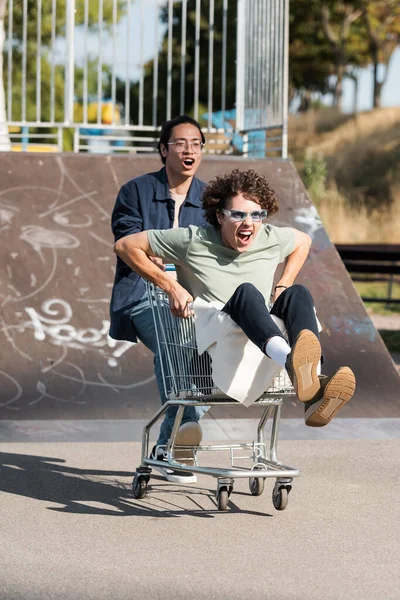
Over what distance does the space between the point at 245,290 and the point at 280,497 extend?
1107mm

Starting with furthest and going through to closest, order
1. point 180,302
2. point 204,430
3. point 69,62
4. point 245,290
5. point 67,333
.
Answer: point 69,62 < point 67,333 < point 204,430 < point 180,302 < point 245,290

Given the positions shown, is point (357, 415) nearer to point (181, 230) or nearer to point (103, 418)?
point (103, 418)

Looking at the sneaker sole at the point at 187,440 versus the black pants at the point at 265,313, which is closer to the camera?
the black pants at the point at 265,313

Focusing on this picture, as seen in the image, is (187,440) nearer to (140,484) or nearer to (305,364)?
(140,484)

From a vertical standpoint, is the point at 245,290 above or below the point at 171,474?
above

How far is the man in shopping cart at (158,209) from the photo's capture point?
6.81m

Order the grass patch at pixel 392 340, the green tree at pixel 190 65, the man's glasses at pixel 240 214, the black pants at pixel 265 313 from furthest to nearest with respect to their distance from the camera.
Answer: the green tree at pixel 190 65, the grass patch at pixel 392 340, the man's glasses at pixel 240 214, the black pants at pixel 265 313

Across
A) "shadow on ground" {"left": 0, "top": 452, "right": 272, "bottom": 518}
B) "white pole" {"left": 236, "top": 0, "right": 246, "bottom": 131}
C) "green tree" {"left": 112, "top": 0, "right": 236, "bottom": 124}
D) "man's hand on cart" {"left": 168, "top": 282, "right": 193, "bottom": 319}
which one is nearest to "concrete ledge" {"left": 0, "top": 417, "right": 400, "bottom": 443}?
"shadow on ground" {"left": 0, "top": 452, "right": 272, "bottom": 518}

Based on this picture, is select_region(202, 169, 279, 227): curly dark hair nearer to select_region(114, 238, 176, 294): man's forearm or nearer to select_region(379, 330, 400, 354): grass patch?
select_region(114, 238, 176, 294): man's forearm

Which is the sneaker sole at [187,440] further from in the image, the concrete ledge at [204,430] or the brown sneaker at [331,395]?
the concrete ledge at [204,430]

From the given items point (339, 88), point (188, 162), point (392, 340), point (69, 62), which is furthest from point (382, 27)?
point (188, 162)

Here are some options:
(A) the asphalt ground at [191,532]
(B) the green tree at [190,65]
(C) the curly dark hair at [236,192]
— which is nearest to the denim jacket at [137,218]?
(C) the curly dark hair at [236,192]

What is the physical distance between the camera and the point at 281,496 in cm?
606

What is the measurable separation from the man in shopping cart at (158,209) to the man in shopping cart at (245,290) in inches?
19.0
